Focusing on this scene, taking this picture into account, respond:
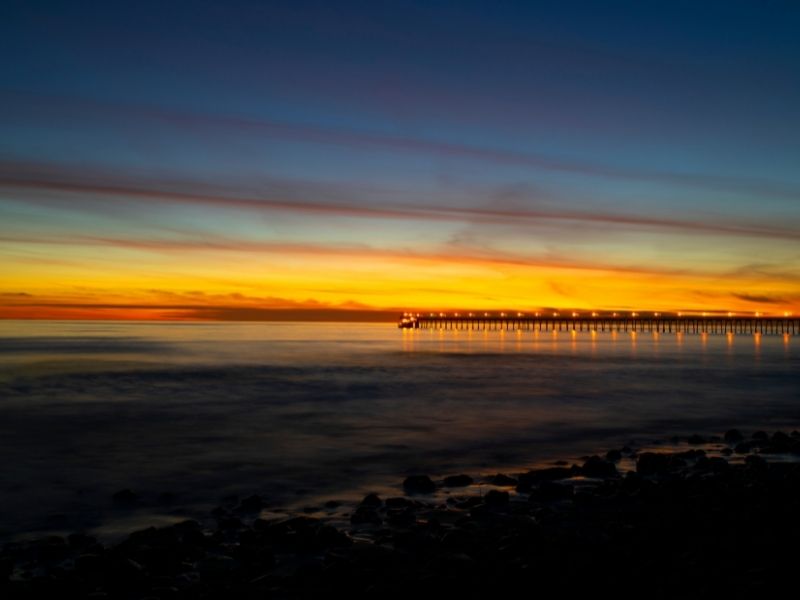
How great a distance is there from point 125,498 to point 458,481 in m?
4.68

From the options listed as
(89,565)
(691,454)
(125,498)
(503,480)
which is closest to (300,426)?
(125,498)

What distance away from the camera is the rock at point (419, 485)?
984cm

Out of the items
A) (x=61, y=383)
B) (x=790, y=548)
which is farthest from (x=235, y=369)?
(x=790, y=548)

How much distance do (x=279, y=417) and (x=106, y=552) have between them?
42.1ft

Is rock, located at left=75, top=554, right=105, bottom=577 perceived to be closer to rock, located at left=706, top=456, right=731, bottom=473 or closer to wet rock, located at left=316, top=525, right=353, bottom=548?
wet rock, located at left=316, top=525, right=353, bottom=548

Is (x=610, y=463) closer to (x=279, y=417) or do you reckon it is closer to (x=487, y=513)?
(x=487, y=513)

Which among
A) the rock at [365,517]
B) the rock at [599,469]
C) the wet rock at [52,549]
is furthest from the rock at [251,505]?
the rock at [599,469]

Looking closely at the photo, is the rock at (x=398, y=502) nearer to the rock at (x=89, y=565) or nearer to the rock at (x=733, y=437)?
the rock at (x=89, y=565)

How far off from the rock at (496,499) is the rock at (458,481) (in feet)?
4.94

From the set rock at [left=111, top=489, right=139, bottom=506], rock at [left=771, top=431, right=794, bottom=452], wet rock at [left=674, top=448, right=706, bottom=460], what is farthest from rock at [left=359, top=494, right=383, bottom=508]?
rock at [left=771, top=431, right=794, bottom=452]

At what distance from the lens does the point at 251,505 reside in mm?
9047

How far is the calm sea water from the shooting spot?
34.0 feet

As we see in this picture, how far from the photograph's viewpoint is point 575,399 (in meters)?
24.0

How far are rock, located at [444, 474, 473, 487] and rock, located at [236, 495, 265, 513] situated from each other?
8.85ft
